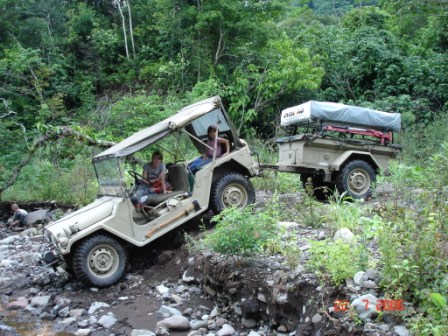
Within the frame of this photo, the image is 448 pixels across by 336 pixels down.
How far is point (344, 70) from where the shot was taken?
67.1 ft

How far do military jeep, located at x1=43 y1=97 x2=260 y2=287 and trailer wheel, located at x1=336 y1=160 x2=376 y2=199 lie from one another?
172 cm

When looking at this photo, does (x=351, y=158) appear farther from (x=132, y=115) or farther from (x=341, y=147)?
(x=132, y=115)

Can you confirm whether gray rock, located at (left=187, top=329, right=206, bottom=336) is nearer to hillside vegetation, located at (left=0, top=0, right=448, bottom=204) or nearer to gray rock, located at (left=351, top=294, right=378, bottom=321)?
gray rock, located at (left=351, top=294, right=378, bottom=321)

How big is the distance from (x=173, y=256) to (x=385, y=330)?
467 cm

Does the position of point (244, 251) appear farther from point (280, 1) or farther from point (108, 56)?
point (108, 56)

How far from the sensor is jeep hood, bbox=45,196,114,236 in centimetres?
700

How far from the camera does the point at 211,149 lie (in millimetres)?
8297

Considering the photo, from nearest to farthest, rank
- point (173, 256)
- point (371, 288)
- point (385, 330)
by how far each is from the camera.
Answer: point (385, 330) → point (371, 288) → point (173, 256)

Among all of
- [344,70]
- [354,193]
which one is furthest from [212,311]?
[344,70]

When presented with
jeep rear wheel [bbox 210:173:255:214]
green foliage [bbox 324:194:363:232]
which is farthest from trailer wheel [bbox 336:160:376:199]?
green foliage [bbox 324:194:363:232]

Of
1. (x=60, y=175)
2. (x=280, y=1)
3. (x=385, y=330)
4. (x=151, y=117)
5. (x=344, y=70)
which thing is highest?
(x=280, y=1)

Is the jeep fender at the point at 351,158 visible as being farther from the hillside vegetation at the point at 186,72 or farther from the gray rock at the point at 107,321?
the gray rock at the point at 107,321

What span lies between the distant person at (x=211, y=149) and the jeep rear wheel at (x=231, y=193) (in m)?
0.42

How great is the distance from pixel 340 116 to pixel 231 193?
2.74m
